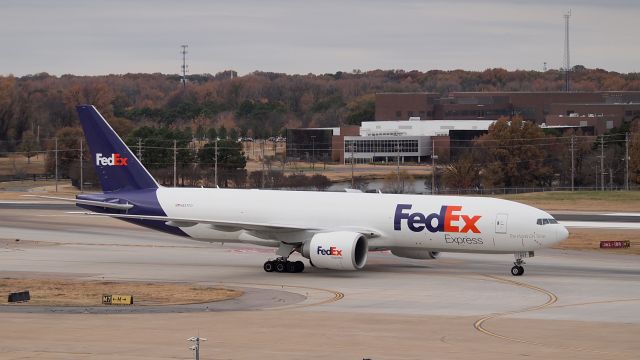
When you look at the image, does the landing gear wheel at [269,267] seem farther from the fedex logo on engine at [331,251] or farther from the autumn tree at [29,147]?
the autumn tree at [29,147]

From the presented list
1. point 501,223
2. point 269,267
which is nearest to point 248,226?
point 269,267

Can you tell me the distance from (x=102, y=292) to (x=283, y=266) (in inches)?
446

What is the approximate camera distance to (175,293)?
4928 centimetres

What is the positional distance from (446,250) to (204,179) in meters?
89.0

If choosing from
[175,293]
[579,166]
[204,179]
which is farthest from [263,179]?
[175,293]

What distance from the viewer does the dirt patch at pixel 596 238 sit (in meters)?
70.2

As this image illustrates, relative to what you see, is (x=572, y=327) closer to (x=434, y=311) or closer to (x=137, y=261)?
(x=434, y=311)

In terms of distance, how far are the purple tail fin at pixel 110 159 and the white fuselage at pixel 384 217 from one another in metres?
1.93

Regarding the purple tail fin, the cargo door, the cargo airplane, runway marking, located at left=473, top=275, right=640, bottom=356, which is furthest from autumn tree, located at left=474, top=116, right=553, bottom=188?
runway marking, located at left=473, top=275, right=640, bottom=356

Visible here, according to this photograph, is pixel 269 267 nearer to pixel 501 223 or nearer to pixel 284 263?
pixel 284 263

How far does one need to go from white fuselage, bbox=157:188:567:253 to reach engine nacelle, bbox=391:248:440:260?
713mm

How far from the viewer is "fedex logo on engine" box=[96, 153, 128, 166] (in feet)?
210

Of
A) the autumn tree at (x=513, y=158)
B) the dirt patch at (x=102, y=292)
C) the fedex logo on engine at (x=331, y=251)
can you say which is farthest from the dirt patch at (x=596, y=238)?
the autumn tree at (x=513, y=158)

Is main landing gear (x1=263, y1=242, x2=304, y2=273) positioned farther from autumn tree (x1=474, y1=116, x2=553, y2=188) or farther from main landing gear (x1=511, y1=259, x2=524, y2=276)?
autumn tree (x1=474, y1=116, x2=553, y2=188)
